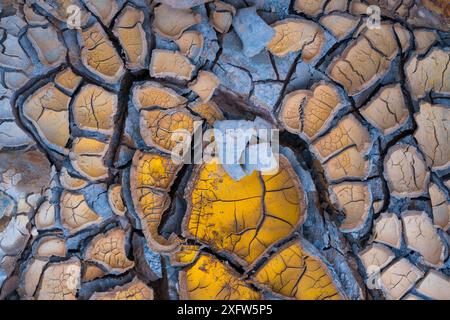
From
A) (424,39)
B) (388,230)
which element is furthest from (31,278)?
(424,39)

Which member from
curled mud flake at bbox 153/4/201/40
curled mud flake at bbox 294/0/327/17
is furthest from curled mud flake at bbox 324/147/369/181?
curled mud flake at bbox 153/4/201/40

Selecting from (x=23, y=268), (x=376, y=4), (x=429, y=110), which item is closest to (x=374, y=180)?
(x=429, y=110)

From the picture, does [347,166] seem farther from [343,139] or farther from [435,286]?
[435,286]

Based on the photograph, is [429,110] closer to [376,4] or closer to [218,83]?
[376,4]

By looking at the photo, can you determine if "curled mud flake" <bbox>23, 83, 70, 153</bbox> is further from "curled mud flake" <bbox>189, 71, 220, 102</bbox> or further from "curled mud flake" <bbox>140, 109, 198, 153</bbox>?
"curled mud flake" <bbox>189, 71, 220, 102</bbox>

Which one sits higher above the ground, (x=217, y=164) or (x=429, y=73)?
(x=429, y=73)
